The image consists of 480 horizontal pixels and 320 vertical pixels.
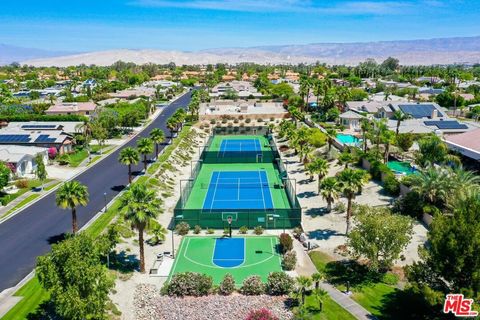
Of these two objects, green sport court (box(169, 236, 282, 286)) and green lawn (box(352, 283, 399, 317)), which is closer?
green lawn (box(352, 283, 399, 317))

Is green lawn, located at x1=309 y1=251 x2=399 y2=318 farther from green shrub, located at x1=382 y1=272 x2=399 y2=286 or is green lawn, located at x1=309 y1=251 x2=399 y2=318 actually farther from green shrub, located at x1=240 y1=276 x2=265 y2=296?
green shrub, located at x1=240 y1=276 x2=265 y2=296

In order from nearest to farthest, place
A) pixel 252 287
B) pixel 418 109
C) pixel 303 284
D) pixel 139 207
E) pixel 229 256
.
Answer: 1. pixel 303 284
2. pixel 252 287
3. pixel 139 207
4. pixel 229 256
5. pixel 418 109

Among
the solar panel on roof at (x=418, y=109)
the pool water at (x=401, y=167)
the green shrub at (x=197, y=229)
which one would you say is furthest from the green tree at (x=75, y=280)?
the solar panel on roof at (x=418, y=109)

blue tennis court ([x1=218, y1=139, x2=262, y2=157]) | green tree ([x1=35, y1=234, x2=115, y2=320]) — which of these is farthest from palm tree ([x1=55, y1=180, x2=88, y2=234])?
blue tennis court ([x1=218, y1=139, x2=262, y2=157])

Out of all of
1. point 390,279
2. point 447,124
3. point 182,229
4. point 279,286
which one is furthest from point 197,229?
point 447,124

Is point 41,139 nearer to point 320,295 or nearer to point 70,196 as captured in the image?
point 70,196

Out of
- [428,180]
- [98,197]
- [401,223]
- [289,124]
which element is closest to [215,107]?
[289,124]

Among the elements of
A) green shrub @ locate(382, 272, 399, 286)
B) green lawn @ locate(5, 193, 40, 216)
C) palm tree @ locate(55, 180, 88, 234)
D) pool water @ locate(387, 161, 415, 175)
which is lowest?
green shrub @ locate(382, 272, 399, 286)
